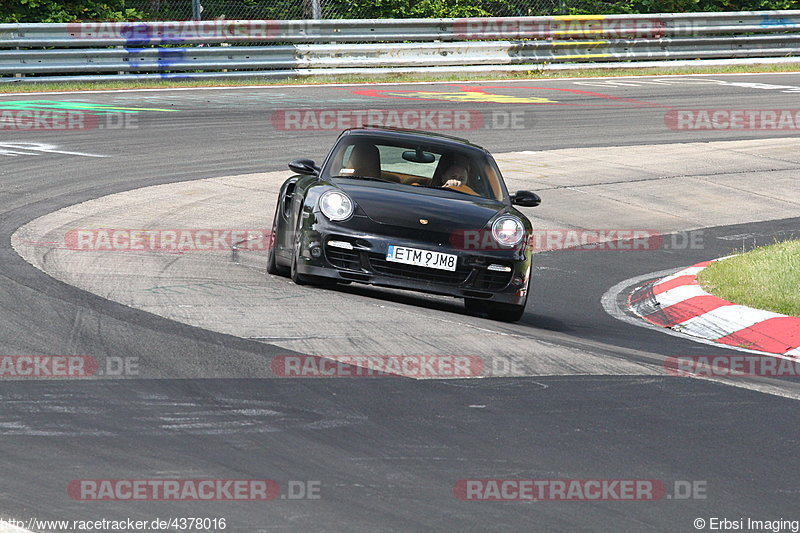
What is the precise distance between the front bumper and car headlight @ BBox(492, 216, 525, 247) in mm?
83

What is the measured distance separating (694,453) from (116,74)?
61.5 ft

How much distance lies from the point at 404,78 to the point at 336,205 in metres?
16.7

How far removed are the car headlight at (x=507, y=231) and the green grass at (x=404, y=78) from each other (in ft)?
46.6

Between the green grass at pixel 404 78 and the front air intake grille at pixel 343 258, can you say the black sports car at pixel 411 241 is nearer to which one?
the front air intake grille at pixel 343 258

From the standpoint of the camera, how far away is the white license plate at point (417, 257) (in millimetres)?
8359

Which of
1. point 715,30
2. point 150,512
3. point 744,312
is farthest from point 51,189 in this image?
point 715,30
